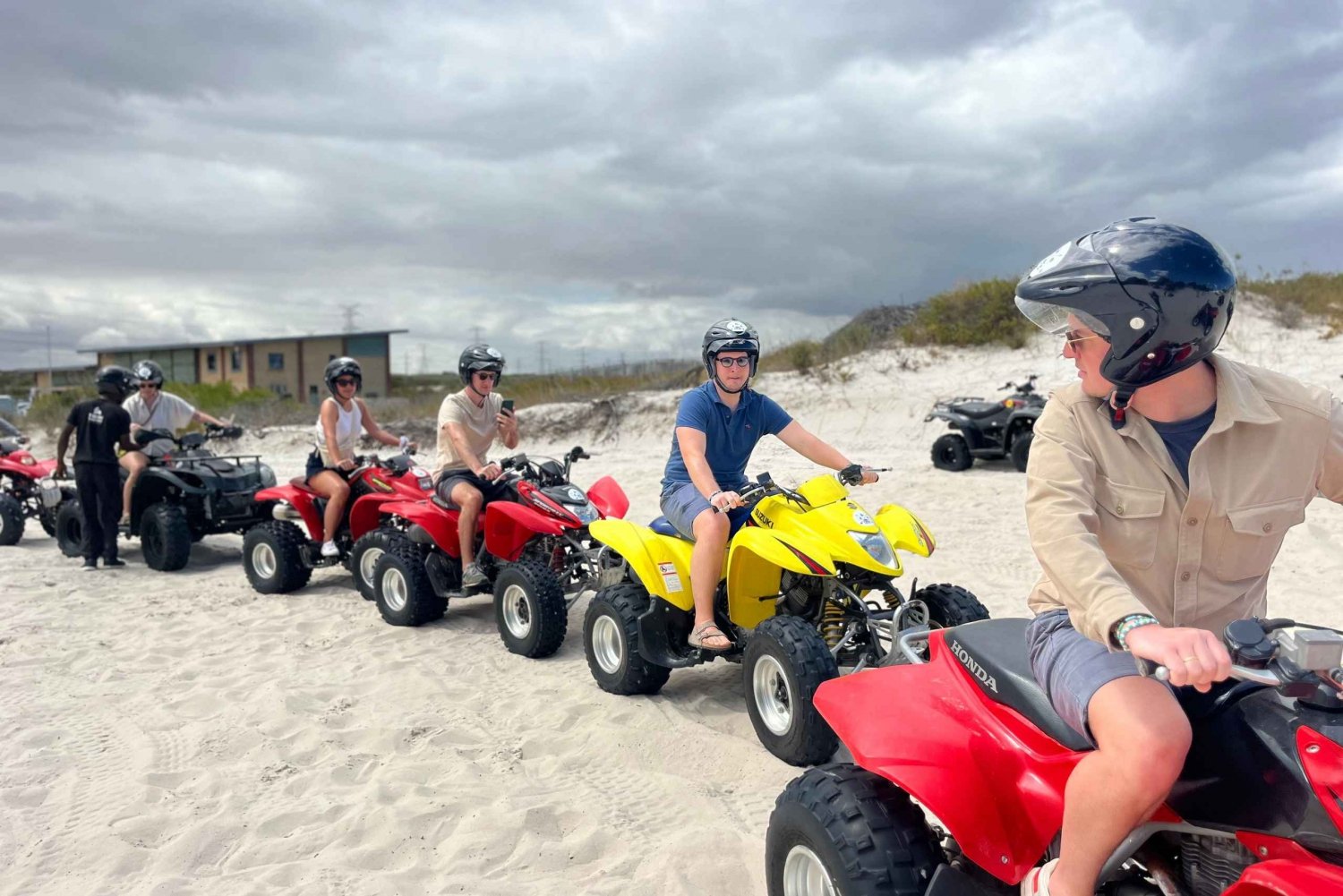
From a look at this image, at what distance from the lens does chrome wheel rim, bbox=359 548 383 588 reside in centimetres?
722

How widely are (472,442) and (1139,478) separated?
5621mm

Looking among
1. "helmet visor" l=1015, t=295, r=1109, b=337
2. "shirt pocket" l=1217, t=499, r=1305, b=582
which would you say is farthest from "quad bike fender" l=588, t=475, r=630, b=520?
"shirt pocket" l=1217, t=499, r=1305, b=582

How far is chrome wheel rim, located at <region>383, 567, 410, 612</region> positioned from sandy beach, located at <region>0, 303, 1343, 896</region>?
207 millimetres

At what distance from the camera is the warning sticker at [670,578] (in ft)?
16.0

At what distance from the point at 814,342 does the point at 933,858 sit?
1924 cm

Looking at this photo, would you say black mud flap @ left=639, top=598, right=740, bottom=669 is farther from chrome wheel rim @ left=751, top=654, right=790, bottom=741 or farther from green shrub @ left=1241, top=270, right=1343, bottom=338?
green shrub @ left=1241, top=270, right=1343, bottom=338

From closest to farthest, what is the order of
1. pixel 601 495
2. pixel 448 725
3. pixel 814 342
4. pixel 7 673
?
pixel 448 725
pixel 7 673
pixel 601 495
pixel 814 342

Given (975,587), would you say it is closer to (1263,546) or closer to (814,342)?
(1263,546)

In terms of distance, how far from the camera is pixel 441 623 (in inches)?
269

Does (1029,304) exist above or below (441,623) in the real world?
above

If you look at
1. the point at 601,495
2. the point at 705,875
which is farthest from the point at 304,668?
the point at 705,875

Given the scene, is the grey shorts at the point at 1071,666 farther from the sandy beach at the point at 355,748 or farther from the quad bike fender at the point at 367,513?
the quad bike fender at the point at 367,513

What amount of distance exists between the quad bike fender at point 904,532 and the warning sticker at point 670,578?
3.52ft

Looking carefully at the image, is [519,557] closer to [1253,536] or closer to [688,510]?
[688,510]
